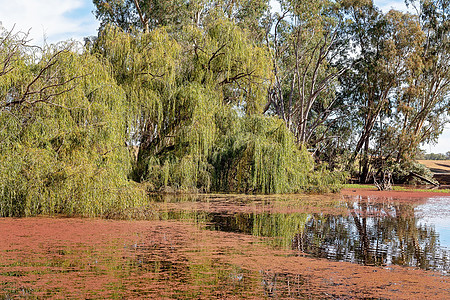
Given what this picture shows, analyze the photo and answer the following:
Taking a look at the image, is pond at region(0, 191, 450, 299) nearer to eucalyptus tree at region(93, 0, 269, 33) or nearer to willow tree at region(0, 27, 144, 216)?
willow tree at region(0, 27, 144, 216)

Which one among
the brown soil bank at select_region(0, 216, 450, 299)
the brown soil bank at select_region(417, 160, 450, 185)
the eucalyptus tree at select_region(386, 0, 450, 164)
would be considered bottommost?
the brown soil bank at select_region(0, 216, 450, 299)

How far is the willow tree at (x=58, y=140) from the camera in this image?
11516 millimetres

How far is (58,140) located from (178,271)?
8049 millimetres

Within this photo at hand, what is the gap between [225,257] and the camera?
7.80 metres

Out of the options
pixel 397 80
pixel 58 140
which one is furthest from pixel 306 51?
pixel 58 140

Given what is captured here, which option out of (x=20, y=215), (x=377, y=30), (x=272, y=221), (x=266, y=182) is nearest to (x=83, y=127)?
(x=20, y=215)

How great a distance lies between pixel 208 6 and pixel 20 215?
24852 mm

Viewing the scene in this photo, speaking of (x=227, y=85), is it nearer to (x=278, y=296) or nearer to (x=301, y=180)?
(x=301, y=180)

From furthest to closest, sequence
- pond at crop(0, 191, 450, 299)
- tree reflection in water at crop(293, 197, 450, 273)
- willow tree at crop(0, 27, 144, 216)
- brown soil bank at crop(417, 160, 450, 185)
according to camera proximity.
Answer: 1. brown soil bank at crop(417, 160, 450, 185)
2. willow tree at crop(0, 27, 144, 216)
3. tree reflection in water at crop(293, 197, 450, 273)
4. pond at crop(0, 191, 450, 299)

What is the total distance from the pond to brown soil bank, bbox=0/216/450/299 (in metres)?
0.01

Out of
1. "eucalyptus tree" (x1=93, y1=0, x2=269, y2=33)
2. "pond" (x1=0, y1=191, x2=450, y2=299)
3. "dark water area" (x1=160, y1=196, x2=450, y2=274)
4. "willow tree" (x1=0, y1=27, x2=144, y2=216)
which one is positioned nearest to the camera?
"pond" (x1=0, y1=191, x2=450, y2=299)

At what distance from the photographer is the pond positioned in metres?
5.85

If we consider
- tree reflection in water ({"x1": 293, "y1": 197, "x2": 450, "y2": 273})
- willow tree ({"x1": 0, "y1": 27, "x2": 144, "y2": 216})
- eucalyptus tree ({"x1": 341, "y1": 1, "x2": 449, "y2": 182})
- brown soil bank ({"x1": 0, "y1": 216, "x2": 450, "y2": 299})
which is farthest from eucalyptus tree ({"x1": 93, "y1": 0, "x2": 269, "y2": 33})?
brown soil bank ({"x1": 0, "y1": 216, "x2": 450, "y2": 299})

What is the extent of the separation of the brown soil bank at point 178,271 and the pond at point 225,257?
0.5 inches
